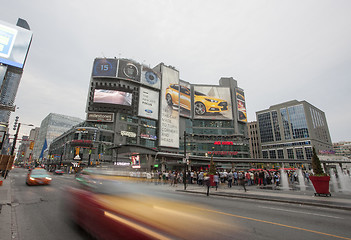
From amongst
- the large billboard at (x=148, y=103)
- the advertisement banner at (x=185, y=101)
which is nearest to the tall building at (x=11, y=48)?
the large billboard at (x=148, y=103)

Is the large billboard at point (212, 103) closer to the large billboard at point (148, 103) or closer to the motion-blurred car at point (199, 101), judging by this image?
the motion-blurred car at point (199, 101)

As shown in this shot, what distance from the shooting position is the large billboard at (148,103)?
79.9 m

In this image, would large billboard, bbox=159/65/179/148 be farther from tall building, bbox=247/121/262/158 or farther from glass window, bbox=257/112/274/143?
glass window, bbox=257/112/274/143

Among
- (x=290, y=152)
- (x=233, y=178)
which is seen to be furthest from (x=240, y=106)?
(x=233, y=178)

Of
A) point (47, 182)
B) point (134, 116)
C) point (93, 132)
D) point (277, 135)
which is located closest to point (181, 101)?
point (134, 116)

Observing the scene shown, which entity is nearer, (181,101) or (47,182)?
(47,182)

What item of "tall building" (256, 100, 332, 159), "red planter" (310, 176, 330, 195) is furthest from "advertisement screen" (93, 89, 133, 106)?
"tall building" (256, 100, 332, 159)

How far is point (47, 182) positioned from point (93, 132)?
4994 centimetres

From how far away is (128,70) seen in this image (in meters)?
80.4

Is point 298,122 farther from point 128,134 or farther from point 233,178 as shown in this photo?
point 233,178

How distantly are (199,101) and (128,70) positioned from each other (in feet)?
135

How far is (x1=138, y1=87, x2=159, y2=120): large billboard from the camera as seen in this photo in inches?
3147

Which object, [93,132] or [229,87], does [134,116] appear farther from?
[229,87]

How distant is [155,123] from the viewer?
3324 inches
